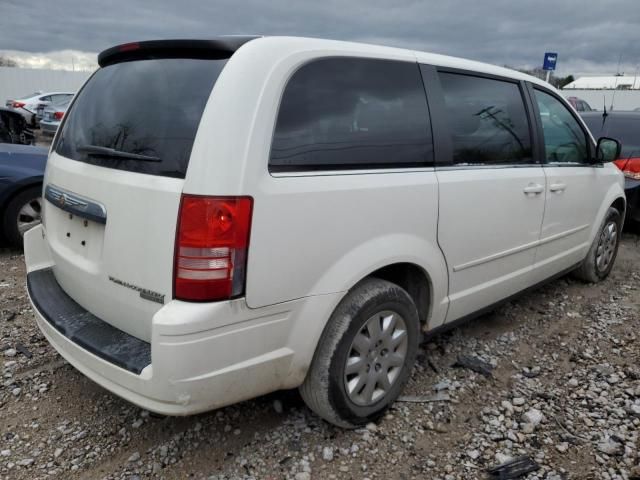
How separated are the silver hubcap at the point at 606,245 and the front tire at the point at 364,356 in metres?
2.80

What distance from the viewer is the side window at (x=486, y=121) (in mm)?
2783

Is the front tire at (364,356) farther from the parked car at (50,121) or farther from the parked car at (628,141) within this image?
the parked car at (50,121)

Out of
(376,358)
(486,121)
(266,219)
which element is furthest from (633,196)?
(266,219)


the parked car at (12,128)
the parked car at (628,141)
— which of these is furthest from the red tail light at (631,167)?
the parked car at (12,128)

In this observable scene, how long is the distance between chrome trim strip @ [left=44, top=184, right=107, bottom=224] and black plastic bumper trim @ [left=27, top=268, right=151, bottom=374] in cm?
45

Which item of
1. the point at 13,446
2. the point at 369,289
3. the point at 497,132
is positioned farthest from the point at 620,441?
the point at 13,446

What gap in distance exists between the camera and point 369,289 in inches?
94.2

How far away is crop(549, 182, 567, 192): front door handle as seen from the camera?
3456 millimetres

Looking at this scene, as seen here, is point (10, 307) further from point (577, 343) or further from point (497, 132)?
point (577, 343)

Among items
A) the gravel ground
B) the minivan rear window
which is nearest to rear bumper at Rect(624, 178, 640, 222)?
the gravel ground

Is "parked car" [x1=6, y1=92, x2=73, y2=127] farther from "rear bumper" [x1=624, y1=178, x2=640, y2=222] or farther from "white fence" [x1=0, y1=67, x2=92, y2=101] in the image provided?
"rear bumper" [x1=624, y1=178, x2=640, y2=222]

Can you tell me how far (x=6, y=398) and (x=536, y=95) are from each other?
3752 mm

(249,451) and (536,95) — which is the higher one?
(536,95)

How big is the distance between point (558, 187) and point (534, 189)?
398 mm
